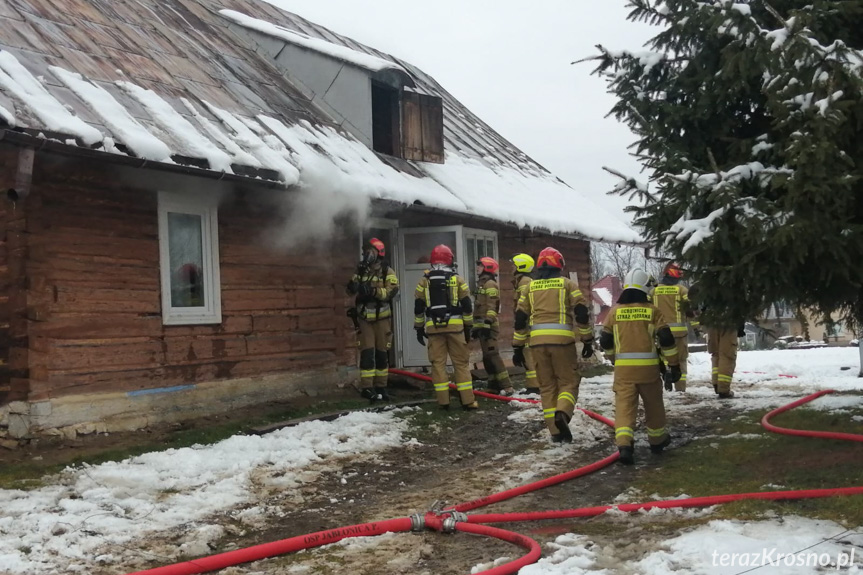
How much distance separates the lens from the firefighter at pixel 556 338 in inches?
317

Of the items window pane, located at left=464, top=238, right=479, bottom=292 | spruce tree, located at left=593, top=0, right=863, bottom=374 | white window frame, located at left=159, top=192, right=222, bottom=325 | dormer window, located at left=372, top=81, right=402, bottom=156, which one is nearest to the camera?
spruce tree, located at left=593, top=0, right=863, bottom=374

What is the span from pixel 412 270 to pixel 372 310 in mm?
2180

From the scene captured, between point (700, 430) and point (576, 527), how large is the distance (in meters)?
3.70

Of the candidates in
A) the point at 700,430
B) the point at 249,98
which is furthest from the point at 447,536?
the point at 249,98

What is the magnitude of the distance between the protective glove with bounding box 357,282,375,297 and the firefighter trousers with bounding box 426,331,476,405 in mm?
Result: 937

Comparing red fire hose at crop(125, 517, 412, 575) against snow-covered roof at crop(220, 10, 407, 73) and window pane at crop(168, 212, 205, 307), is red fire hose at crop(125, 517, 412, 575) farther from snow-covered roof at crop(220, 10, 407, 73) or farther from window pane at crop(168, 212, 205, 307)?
snow-covered roof at crop(220, 10, 407, 73)

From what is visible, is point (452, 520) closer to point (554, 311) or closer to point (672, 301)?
point (554, 311)

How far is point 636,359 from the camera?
23.8 ft

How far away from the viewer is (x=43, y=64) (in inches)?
320

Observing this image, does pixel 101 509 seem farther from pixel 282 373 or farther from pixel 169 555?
pixel 282 373

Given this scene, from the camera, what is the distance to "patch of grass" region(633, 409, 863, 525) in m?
5.16

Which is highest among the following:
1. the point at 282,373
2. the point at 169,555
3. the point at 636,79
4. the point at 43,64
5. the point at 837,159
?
the point at 43,64

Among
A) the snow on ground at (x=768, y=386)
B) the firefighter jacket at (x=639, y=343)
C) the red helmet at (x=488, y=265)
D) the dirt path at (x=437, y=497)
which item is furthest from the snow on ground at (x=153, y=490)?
the snow on ground at (x=768, y=386)

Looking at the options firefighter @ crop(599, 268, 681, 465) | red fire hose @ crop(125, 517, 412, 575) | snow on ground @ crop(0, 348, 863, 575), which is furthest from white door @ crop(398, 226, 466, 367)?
red fire hose @ crop(125, 517, 412, 575)
